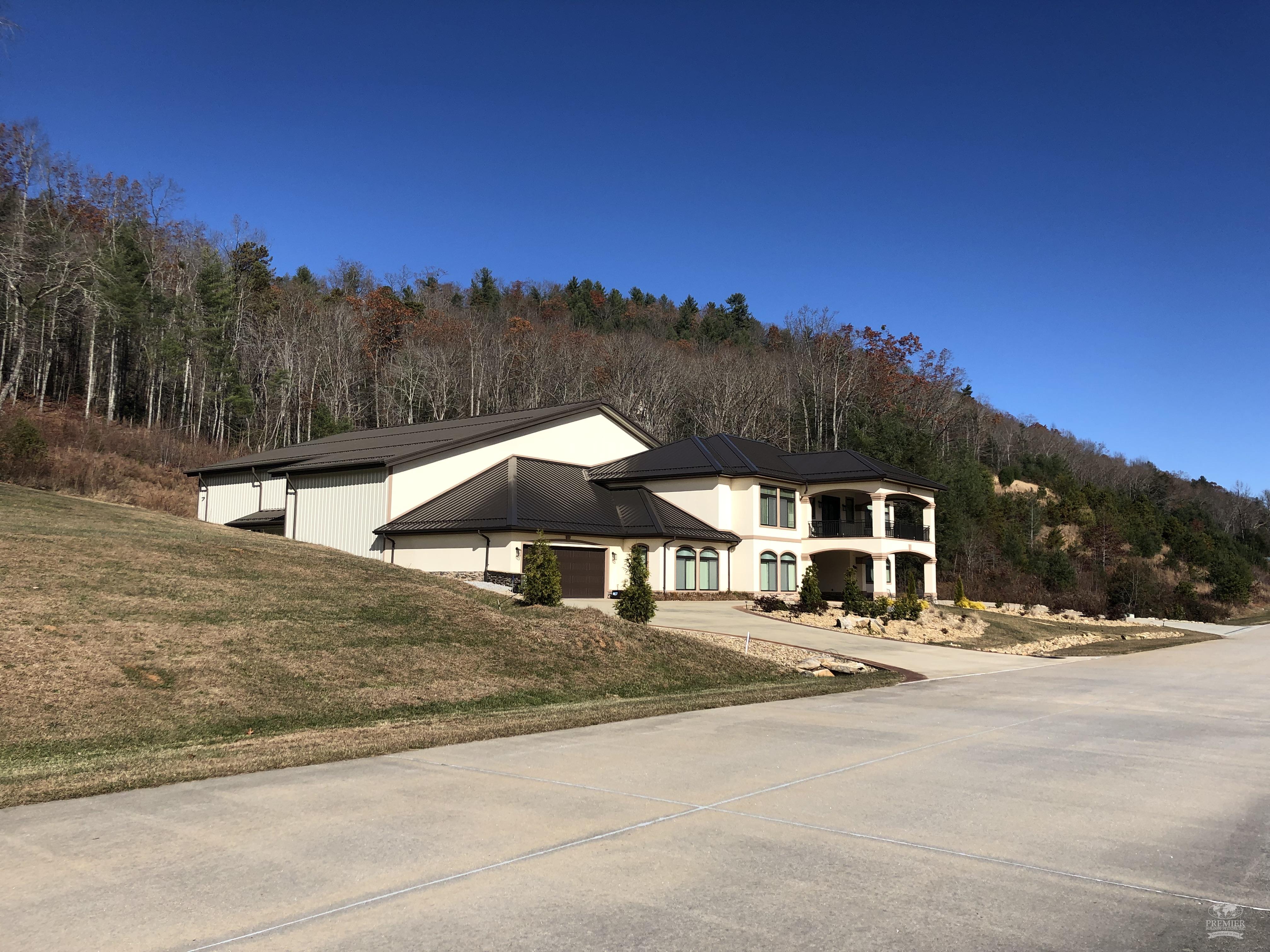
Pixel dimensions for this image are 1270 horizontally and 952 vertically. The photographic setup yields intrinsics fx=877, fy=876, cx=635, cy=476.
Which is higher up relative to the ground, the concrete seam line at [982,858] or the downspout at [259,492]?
the downspout at [259,492]

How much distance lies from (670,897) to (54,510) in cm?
2514

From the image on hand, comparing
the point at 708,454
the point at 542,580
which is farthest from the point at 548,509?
the point at 542,580

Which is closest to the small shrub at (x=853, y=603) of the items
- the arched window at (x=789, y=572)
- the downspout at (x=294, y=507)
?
the arched window at (x=789, y=572)

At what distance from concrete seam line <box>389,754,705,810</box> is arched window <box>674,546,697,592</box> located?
93.5ft

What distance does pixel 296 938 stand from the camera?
4.34 m

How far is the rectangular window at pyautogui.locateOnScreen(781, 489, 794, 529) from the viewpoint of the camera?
41.4 m

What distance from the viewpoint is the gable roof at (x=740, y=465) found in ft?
130

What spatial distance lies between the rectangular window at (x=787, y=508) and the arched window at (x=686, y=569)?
5.49 meters

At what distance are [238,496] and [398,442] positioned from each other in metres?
9.08

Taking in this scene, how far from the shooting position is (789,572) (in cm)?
4147

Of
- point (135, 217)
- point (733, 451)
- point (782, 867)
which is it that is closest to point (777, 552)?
point (733, 451)

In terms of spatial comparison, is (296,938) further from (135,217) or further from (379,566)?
(135,217)

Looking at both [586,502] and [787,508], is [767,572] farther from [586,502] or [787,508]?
[586,502]

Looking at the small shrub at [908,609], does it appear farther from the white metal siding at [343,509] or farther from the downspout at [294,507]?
the downspout at [294,507]
